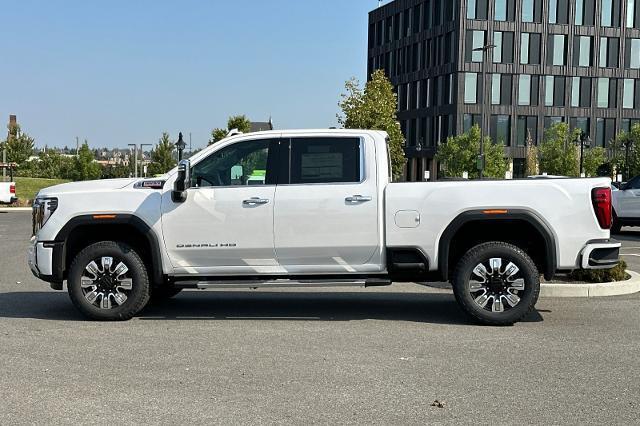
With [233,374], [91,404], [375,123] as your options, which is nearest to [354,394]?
[233,374]

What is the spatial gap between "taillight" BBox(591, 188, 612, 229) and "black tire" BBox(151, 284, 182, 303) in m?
4.86

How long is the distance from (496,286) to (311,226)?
2.03m

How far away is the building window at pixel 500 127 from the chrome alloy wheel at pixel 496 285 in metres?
66.6

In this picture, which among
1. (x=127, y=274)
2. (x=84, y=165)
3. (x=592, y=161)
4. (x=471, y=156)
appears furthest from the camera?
(x=84, y=165)

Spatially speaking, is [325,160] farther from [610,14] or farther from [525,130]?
[610,14]

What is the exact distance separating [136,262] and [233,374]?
2.68 m

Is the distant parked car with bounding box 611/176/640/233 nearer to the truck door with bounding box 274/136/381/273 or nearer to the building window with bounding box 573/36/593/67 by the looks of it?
the truck door with bounding box 274/136/381/273

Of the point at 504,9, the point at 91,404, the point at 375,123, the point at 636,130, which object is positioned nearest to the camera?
the point at 91,404

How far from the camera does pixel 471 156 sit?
2509 inches

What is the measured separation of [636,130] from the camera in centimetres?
6372

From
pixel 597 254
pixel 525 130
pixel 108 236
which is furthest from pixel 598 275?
pixel 525 130

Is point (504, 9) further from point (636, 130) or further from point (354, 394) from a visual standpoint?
point (354, 394)

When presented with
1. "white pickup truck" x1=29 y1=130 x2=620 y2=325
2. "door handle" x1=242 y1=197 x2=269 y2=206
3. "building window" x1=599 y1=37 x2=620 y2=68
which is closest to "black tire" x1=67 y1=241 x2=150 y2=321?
"white pickup truck" x1=29 y1=130 x2=620 y2=325

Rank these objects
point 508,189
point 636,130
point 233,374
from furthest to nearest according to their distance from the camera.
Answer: point 636,130
point 508,189
point 233,374
